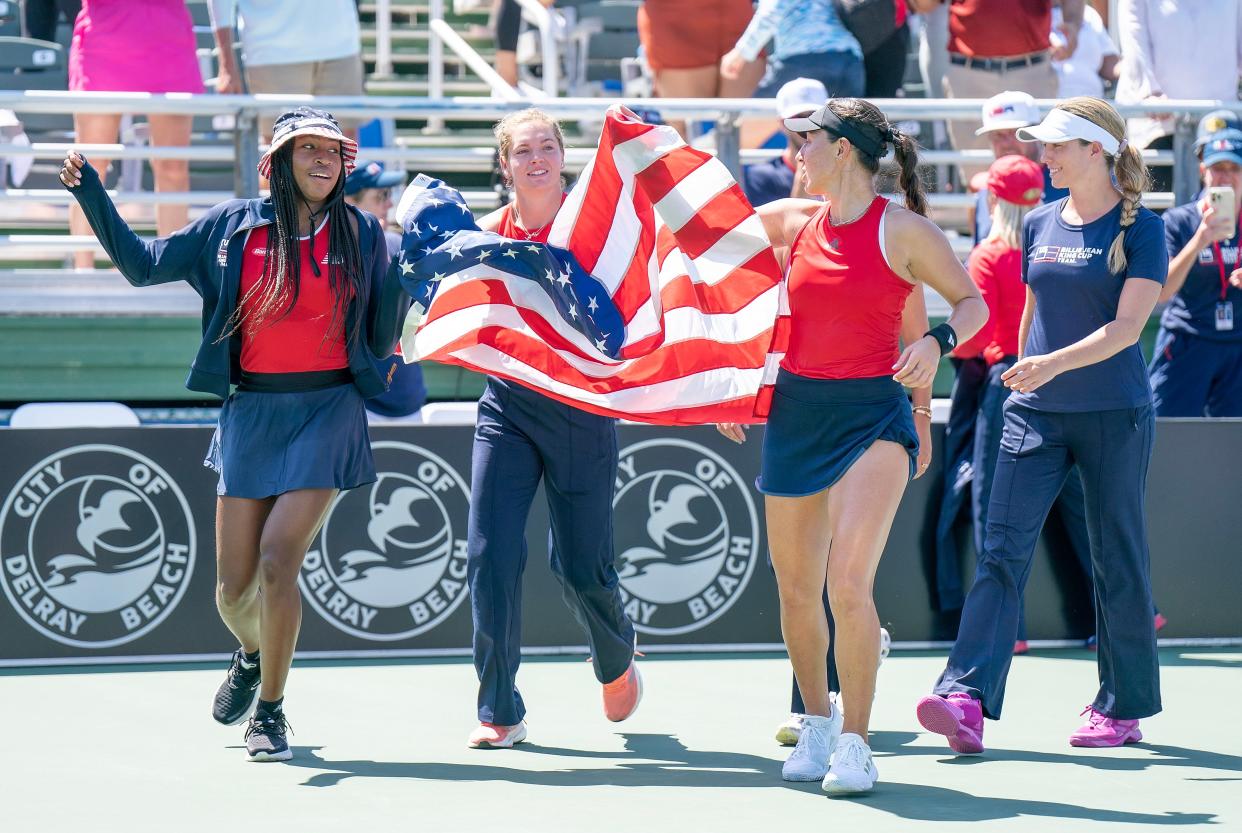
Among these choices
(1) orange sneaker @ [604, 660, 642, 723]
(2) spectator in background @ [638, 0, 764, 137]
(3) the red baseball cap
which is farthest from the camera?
(2) spectator in background @ [638, 0, 764, 137]

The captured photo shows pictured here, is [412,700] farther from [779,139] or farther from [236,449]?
[779,139]

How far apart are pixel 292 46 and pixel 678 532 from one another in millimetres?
3785

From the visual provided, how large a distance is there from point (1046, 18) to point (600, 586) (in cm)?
572

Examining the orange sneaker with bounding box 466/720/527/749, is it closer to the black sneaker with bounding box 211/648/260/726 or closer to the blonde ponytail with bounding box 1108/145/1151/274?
the black sneaker with bounding box 211/648/260/726

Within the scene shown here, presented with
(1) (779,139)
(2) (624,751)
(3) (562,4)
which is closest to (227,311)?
(2) (624,751)

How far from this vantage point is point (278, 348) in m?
5.76

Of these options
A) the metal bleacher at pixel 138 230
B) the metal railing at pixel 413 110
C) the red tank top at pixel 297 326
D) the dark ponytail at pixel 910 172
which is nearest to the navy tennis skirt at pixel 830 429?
the dark ponytail at pixel 910 172

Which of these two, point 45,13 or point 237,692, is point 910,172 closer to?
point 237,692

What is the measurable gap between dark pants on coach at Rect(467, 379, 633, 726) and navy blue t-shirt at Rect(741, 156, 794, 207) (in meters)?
3.43

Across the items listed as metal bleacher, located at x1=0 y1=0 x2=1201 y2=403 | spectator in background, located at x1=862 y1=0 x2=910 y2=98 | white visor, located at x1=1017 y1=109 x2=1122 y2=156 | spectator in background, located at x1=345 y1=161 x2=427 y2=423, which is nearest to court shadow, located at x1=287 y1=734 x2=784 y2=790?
white visor, located at x1=1017 y1=109 x2=1122 y2=156

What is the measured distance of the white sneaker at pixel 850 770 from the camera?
5117 mm

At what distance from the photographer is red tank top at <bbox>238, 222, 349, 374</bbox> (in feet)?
18.8

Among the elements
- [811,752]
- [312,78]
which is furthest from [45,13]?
[811,752]

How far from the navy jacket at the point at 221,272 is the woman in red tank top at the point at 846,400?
134 cm
